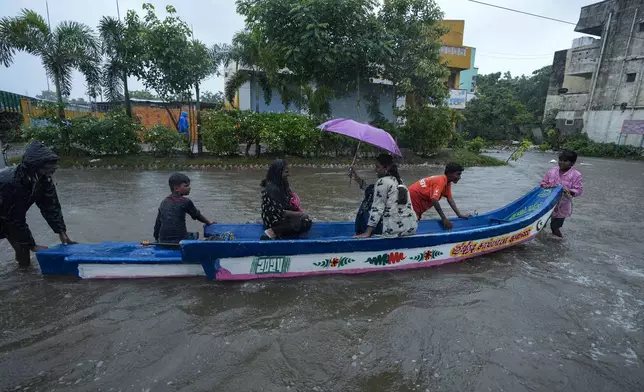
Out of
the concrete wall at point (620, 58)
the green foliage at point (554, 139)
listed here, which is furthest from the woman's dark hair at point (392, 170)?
the green foliage at point (554, 139)

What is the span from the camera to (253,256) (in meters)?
4.12

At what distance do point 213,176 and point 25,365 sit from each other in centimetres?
951

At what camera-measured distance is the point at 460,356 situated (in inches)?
126

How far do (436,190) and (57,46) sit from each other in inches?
553

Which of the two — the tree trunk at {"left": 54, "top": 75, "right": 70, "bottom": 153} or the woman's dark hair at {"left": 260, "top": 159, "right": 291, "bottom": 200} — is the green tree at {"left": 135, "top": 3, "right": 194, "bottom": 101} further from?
the woman's dark hair at {"left": 260, "top": 159, "right": 291, "bottom": 200}

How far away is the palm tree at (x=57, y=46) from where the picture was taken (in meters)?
11.8

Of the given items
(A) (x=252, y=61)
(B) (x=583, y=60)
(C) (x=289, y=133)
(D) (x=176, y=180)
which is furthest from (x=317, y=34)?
(B) (x=583, y=60)

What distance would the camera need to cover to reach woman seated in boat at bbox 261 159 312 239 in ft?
14.1

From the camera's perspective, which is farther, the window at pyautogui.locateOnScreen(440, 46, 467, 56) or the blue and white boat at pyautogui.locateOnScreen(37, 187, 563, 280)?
the window at pyautogui.locateOnScreen(440, 46, 467, 56)

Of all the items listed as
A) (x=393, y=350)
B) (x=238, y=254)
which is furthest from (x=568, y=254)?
(x=238, y=254)

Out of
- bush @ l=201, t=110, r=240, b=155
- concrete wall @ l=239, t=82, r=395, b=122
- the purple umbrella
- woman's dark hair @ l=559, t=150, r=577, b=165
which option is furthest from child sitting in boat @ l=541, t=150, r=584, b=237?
concrete wall @ l=239, t=82, r=395, b=122

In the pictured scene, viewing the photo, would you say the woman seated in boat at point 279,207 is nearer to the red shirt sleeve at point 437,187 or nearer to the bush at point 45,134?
the red shirt sleeve at point 437,187

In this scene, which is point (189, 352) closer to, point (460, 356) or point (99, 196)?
point (460, 356)

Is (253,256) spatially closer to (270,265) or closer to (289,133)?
(270,265)
